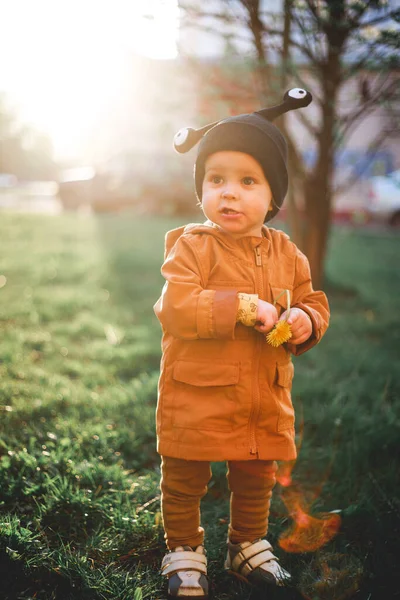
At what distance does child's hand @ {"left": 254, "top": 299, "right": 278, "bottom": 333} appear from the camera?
167cm

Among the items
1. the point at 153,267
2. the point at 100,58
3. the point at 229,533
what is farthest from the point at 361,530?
the point at 153,267

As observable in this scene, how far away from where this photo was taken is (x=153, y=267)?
6.70m

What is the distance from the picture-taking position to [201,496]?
6.24 feet

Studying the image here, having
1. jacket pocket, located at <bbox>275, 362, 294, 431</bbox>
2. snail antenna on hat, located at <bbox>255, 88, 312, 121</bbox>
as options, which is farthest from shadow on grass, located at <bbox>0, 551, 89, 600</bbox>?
snail antenna on hat, located at <bbox>255, 88, 312, 121</bbox>

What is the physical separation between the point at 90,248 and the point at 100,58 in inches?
150

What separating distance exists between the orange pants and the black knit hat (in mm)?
976

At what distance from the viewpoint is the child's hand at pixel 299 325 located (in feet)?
5.72

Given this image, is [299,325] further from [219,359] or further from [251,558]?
[251,558]

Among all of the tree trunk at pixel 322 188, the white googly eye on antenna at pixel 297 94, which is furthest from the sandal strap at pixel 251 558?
the tree trunk at pixel 322 188

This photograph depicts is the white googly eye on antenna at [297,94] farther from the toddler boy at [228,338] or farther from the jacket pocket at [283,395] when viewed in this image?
the jacket pocket at [283,395]

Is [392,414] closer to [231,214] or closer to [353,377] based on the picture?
[353,377]

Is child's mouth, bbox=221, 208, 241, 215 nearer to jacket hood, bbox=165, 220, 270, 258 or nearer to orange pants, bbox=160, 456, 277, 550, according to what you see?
jacket hood, bbox=165, 220, 270, 258

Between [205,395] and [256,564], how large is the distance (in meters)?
0.66

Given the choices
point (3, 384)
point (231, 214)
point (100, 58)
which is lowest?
point (3, 384)
